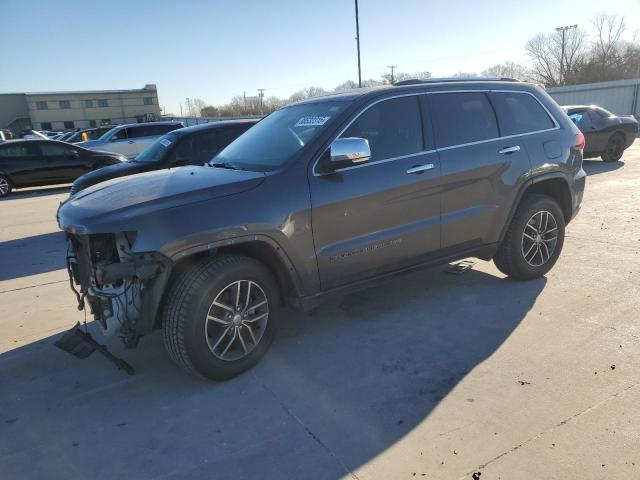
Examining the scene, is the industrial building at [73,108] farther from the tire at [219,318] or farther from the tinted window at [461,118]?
the tire at [219,318]

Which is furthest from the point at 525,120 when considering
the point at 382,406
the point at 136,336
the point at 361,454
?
the point at 136,336

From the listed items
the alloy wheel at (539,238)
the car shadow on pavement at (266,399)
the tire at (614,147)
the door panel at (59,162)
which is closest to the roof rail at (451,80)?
the alloy wheel at (539,238)

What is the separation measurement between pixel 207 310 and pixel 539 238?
3.42 metres

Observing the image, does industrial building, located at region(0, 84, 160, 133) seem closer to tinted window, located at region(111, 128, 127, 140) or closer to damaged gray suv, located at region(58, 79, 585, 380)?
tinted window, located at region(111, 128, 127, 140)

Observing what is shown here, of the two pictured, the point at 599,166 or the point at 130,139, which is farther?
the point at 130,139

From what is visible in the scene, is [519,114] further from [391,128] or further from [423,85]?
[391,128]

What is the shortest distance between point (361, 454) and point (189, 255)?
161 cm

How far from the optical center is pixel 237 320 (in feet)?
11.4

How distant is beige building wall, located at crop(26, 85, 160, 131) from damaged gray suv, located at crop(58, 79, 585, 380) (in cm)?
7877

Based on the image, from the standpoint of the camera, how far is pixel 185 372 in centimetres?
360

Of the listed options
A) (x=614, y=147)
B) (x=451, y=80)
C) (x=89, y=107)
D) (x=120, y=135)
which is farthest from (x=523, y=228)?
(x=89, y=107)

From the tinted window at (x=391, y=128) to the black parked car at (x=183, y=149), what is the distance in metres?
4.90

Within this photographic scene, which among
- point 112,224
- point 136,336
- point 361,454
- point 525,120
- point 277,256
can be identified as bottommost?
point 361,454

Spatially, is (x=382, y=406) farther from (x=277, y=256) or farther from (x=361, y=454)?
(x=277, y=256)
